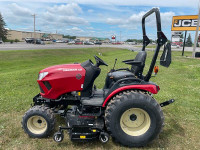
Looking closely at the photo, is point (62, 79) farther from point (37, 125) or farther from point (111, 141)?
point (111, 141)

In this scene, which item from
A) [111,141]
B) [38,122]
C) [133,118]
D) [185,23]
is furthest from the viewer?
[185,23]

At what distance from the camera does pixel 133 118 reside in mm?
3295

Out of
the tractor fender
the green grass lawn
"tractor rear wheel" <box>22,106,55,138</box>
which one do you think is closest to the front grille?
"tractor rear wheel" <box>22,106,55,138</box>

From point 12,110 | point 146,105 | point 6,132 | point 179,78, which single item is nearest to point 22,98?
point 12,110

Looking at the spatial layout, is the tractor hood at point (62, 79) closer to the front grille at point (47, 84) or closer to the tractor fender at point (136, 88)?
the front grille at point (47, 84)

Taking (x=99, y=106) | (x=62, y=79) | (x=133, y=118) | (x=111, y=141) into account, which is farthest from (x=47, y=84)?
(x=133, y=118)

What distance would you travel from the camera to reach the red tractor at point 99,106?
10.3 ft

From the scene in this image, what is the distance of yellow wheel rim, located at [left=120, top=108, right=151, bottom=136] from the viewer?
3.27 metres

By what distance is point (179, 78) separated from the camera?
8.71 meters

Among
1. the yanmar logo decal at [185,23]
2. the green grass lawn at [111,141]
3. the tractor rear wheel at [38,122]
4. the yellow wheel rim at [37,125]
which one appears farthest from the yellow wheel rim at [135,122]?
the yanmar logo decal at [185,23]

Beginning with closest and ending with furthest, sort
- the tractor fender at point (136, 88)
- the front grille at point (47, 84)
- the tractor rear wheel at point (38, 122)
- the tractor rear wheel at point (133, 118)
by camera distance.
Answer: the tractor rear wheel at point (133, 118) < the tractor fender at point (136, 88) < the tractor rear wheel at point (38, 122) < the front grille at point (47, 84)

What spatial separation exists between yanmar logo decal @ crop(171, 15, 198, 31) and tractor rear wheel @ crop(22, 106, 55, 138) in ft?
76.4

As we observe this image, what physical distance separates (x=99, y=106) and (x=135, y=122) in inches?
28.6

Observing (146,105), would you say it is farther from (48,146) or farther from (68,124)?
(48,146)
